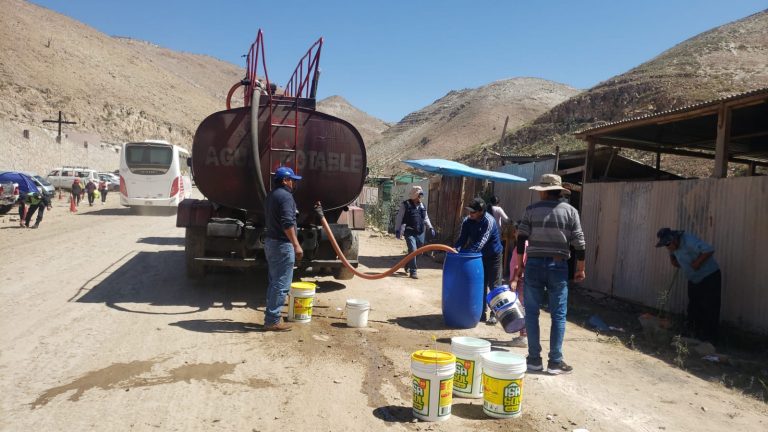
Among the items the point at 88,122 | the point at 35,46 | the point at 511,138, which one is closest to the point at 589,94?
the point at 511,138

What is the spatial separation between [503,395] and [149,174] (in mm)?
18575

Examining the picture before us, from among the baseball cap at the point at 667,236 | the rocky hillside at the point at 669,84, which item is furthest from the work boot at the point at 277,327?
the rocky hillside at the point at 669,84

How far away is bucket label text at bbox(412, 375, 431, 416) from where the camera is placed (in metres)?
3.72

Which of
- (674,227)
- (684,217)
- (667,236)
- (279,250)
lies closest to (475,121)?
(674,227)

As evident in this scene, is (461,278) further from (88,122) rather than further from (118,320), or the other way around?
(88,122)

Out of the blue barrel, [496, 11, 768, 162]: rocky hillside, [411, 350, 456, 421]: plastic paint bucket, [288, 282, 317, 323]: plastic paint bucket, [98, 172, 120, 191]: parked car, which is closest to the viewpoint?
[411, 350, 456, 421]: plastic paint bucket

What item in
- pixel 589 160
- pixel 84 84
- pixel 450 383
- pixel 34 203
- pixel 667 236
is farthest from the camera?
pixel 84 84

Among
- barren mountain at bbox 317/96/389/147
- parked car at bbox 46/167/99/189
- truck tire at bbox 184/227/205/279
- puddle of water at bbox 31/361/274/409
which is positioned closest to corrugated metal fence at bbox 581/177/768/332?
puddle of water at bbox 31/361/274/409

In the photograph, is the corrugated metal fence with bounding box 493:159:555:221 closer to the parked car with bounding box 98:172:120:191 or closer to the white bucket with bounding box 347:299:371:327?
the white bucket with bounding box 347:299:371:327

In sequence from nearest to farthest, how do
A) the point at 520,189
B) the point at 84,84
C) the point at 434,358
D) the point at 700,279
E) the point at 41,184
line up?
1. the point at 434,358
2. the point at 700,279
3. the point at 520,189
4. the point at 41,184
5. the point at 84,84

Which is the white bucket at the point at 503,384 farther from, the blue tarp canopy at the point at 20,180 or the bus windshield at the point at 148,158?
the blue tarp canopy at the point at 20,180

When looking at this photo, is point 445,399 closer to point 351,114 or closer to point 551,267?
point 551,267

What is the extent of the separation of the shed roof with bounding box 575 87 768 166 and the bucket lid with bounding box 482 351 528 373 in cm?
542

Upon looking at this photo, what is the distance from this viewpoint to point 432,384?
3717mm
